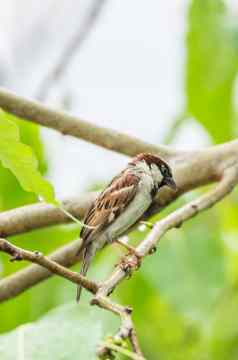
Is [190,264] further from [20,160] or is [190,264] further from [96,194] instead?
[20,160]

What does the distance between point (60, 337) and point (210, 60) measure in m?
2.40

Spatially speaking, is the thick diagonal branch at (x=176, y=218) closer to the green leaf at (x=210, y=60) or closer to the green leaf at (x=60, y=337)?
the green leaf at (x=60, y=337)

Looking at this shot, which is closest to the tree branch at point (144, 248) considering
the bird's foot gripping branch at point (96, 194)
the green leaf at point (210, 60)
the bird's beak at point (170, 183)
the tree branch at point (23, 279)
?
the bird's foot gripping branch at point (96, 194)

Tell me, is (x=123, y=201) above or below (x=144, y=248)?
below

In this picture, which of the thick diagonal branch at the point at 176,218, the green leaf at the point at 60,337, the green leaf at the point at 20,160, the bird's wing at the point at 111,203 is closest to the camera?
the green leaf at the point at 60,337

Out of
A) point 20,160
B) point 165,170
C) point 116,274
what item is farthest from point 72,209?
point 20,160

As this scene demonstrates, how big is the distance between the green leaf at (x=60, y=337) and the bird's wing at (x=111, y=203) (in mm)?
1671

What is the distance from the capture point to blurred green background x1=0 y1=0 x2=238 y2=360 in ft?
12.6

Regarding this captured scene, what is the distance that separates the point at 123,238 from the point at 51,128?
2.11 ft

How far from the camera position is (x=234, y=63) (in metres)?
→ 3.99

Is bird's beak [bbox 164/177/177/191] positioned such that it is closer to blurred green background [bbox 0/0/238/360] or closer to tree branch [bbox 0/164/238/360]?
tree branch [bbox 0/164/238/360]

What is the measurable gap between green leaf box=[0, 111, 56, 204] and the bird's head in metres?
1.76

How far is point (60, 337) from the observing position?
158cm

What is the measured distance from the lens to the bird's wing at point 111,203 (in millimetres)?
3541
